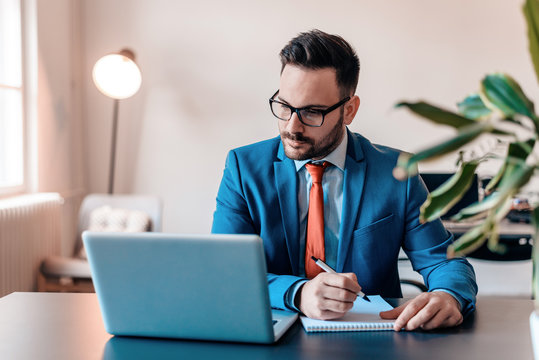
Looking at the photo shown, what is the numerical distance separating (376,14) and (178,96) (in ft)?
4.94

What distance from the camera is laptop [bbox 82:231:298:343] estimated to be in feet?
3.25

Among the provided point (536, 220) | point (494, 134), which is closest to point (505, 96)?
point (494, 134)

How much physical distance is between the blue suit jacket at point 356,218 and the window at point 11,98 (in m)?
2.11

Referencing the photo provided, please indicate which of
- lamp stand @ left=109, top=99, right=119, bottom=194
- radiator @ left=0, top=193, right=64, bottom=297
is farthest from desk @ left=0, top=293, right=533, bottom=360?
lamp stand @ left=109, top=99, right=119, bottom=194

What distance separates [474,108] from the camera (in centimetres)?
85

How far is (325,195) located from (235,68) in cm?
251

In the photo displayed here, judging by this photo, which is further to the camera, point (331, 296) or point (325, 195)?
point (325, 195)

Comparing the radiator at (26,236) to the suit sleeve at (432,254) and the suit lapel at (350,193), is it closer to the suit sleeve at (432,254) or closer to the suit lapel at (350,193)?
the suit lapel at (350,193)

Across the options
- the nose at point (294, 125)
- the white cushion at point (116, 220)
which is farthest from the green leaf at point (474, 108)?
the white cushion at point (116, 220)

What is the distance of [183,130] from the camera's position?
13.3ft

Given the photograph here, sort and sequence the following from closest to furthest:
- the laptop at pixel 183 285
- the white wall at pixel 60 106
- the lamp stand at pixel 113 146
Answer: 1. the laptop at pixel 183 285
2. the white wall at pixel 60 106
3. the lamp stand at pixel 113 146

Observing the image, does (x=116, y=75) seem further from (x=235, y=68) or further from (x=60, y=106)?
(x=235, y=68)

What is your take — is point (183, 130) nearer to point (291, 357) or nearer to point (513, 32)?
point (513, 32)

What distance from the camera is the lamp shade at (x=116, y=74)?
11.7ft
